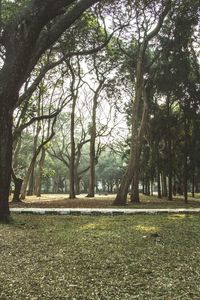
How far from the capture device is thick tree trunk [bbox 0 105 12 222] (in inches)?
459

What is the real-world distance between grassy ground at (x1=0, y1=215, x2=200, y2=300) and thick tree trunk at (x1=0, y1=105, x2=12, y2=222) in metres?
0.82

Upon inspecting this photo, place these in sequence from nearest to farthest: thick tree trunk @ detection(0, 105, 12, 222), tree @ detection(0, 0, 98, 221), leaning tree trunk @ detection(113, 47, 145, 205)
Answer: tree @ detection(0, 0, 98, 221) < thick tree trunk @ detection(0, 105, 12, 222) < leaning tree trunk @ detection(113, 47, 145, 205)

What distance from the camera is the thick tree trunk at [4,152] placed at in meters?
11.6

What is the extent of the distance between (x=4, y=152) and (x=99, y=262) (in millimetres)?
5404

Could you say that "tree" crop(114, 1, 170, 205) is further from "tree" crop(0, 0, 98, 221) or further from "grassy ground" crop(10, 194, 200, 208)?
"tree" crop(0, 0, 98, 221)

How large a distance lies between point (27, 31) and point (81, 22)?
1225 centimetres

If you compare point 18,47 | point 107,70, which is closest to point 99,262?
point 18,47

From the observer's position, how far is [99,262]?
7.38 metres

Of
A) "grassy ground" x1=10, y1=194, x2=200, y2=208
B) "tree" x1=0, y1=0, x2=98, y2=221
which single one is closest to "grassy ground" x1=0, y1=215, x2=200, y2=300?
"tree" x1=0, y1=0, x2=98, y2=221

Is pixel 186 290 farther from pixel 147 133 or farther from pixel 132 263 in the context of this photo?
pixel 147 133

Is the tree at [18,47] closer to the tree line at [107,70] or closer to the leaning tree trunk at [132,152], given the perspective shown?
the tree line at [107,70]

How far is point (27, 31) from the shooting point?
436 inches

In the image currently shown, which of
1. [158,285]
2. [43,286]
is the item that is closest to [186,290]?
[158,285]

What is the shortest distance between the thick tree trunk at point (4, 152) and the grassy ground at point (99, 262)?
2.68 feet
